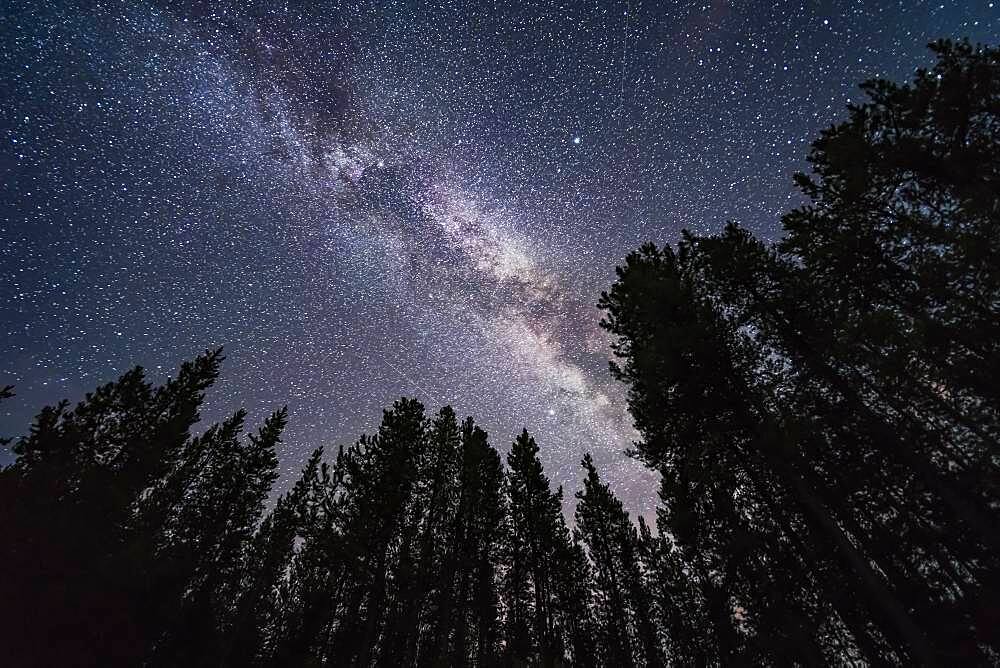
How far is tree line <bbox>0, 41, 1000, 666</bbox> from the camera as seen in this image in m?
9.77

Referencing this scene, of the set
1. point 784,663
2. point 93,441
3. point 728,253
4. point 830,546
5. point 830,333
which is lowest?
point 784,663

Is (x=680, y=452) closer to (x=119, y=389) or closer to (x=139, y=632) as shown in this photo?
(x=139, y=632)

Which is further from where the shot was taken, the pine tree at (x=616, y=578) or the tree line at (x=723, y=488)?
the pine tree at (x=616, y=578)

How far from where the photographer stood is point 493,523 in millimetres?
22250

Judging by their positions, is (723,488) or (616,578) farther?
(616,578)

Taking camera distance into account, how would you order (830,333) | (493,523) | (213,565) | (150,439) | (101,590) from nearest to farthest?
(830,333) < (101,590) < (150,439) < (213,565) < (493,523)

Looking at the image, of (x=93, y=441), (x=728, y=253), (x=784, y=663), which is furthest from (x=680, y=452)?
(x=93, y=441)

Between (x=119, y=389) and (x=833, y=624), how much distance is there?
35.4 metres

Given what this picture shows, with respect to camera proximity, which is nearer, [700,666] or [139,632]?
[139,632]

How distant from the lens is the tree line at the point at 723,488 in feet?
32.1

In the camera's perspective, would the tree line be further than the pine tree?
No

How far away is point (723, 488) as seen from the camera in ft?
43.4

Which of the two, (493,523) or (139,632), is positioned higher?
(493,523)

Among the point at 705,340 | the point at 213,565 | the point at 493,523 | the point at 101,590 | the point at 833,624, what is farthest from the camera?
the point at 493,523
